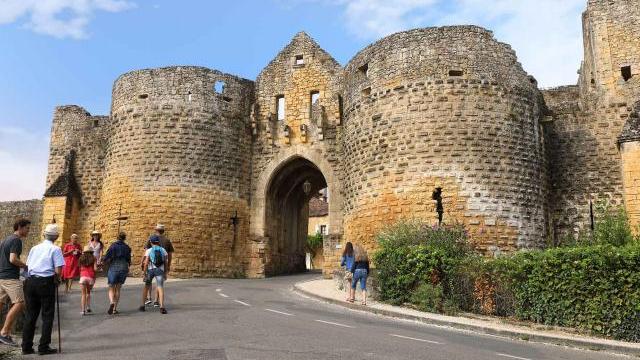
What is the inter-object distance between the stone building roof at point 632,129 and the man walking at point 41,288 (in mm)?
14543

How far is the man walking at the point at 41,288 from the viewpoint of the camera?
679cm

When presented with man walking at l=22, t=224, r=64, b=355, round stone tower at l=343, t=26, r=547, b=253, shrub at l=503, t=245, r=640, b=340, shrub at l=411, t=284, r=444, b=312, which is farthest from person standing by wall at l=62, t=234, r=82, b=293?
shrub at l=503, t=245, r=640, b=340

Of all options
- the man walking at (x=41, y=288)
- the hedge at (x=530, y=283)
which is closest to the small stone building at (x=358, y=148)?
the hedge at (x=530, y=283)

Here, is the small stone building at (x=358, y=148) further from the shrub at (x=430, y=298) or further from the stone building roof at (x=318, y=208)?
the stone building roof at (x=318, y=208)

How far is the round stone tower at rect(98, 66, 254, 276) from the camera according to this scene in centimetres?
2030

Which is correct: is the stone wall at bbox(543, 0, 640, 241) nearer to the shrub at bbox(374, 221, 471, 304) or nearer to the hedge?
the shrub at bbox(374, 221, 471, 304)

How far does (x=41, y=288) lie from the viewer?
23.2ft

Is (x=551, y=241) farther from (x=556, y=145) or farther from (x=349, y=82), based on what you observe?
(x=349, y=82)

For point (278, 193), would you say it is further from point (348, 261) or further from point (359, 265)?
point (359, 265)

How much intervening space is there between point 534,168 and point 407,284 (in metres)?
6.94

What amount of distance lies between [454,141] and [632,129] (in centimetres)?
484

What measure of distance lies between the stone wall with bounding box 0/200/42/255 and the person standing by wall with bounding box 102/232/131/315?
61.4ft

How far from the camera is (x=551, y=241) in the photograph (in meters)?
16.8

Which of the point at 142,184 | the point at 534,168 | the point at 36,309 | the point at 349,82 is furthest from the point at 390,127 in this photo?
the point at 36,309
